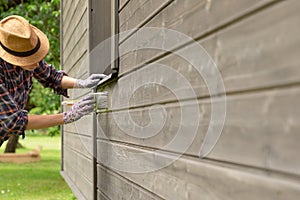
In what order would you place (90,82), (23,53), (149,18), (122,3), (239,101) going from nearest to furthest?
1. (239,101)
2. (149,18)
3. (122,3)
4. (23,53)
5. (90,82)

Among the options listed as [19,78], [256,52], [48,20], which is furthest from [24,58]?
[48,20]

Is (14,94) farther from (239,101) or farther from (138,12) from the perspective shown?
(239,101)

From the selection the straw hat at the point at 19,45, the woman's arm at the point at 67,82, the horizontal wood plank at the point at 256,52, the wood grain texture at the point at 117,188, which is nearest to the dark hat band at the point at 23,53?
the straw hat at the point at 19,45

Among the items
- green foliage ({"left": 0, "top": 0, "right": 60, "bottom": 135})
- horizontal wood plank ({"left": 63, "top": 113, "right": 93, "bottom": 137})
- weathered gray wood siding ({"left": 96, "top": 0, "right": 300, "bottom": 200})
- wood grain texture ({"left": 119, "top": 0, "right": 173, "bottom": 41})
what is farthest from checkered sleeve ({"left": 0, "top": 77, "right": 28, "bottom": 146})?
Result: green foliage ({"left": 0, "top": 0, "right": 60, "bottom": 135})

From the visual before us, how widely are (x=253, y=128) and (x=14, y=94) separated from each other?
8.36ft

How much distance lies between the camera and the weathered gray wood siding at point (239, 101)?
116 centimetres

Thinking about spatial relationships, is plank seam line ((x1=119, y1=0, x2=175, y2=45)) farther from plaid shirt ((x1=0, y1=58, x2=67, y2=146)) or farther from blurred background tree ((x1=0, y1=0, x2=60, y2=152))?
blurred background tree ((x1=0, y1=0, x2=60, y2=152))

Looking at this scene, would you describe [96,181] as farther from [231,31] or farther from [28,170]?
[28,170]

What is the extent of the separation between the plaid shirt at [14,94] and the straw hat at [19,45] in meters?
0.13

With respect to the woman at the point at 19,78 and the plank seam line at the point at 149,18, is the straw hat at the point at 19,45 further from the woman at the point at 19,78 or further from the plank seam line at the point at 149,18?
the plank seam line at the point at 149,18

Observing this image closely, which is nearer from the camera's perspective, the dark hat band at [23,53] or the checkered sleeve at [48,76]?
the dark hat band at [23,53]

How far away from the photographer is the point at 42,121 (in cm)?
342

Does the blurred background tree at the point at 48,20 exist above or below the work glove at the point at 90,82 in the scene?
above

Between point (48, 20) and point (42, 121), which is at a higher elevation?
point (48, 20)
